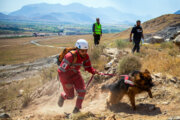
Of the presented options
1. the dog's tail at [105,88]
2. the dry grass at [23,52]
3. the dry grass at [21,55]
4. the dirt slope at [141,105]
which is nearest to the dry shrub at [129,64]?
the dirt slope at [141,105]

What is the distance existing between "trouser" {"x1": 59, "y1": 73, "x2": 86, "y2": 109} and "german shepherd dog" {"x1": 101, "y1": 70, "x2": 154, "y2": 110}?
100cm

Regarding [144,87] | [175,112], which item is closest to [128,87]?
[144,87]

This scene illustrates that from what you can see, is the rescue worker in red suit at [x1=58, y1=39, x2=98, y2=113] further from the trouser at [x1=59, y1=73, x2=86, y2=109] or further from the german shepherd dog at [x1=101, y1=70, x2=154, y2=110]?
the german shepherd dog at [x1=101, y1=70, x2=154, y2=110]

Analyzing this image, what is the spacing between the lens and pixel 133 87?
13.2ft

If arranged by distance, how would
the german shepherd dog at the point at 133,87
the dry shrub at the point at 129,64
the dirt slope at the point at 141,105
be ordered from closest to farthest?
1. the german shepherd dog at the point at 133,87
2. the dirt slope at the point at 141,105
3. the dry shrub at the point at 129,64

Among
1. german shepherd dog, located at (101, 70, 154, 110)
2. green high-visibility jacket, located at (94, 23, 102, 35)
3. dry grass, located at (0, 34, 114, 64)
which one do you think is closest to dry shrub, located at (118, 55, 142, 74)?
german shepherd dog, located at (101, 70, 154, 110)

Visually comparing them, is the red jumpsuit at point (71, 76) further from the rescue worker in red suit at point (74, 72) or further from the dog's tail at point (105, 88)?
the dog's tail at point (105, 88)

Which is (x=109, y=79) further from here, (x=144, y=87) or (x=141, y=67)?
(x=144, y=87)

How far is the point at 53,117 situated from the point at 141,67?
4.18m

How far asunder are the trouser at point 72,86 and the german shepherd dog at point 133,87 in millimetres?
996

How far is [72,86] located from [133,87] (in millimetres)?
1820

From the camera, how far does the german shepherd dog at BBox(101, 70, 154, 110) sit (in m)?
3.81

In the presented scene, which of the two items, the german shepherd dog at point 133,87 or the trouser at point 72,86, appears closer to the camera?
the german shepherd dog at point 133,87

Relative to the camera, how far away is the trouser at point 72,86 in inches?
171
